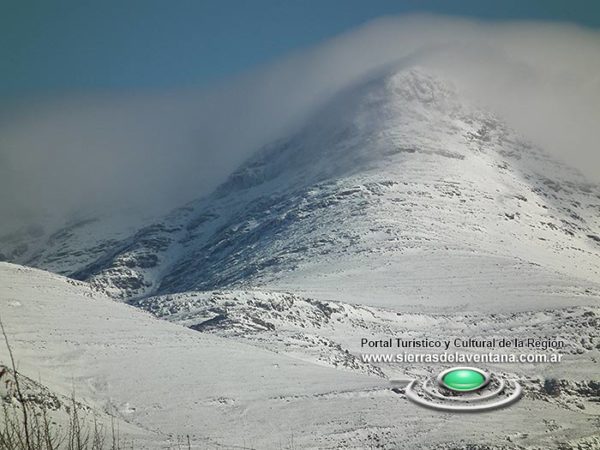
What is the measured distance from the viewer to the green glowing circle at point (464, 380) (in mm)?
7996

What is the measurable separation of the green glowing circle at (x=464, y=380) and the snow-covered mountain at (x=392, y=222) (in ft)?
166

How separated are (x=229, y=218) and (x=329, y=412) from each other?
5450 inches

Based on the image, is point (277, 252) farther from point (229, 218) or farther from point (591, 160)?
point (591, 160)

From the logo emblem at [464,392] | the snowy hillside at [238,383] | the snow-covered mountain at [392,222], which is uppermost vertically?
the snow-covered mountain at [392,222]

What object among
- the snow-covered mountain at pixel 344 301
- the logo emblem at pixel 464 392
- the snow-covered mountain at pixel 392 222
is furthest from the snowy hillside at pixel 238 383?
the snow-covered mountain at pixel 392 222

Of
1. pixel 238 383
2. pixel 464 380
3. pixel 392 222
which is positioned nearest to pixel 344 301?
pixel 238 383

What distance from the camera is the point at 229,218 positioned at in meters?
160

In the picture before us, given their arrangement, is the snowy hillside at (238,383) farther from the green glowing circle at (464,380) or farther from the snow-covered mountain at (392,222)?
the snow-covered mountain at (392,222)

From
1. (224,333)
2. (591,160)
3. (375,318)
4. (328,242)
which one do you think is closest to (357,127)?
(591,160)

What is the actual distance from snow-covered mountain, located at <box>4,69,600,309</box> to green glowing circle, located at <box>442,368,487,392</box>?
50.6 metres

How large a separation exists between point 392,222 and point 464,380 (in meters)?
85.5

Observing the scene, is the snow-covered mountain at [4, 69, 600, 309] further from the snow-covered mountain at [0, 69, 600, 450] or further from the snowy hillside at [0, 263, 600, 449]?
the snowy hillside at [0, 263, 600, 449]

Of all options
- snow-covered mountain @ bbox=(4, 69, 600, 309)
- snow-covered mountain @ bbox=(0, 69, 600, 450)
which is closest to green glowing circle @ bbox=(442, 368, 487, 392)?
snow-covered mountain @ bbox=(0, 69, 600, 450)

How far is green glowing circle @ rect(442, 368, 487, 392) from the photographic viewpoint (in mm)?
7996
